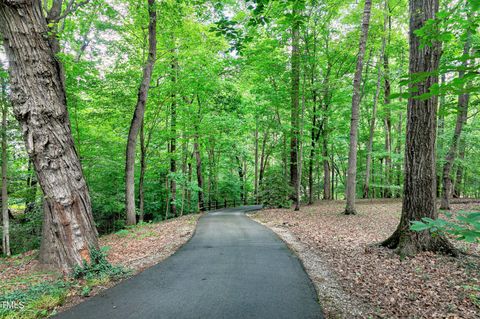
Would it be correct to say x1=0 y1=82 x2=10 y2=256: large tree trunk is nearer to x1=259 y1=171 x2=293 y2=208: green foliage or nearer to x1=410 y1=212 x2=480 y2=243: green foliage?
x1=410 y1=212 x2=480 y2=243: green foliage

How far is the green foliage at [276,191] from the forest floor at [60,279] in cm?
736

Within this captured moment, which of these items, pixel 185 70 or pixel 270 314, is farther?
pixel 185 70

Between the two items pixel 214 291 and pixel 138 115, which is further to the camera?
pixel 138 115

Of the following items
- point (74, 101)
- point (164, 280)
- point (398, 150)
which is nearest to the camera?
point (164, 280)

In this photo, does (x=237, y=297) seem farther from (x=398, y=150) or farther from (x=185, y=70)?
(x=398, y=150)

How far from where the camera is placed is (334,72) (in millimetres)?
16672

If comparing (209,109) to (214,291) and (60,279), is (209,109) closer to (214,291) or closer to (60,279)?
(60,279)

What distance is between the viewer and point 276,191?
15.6 meters

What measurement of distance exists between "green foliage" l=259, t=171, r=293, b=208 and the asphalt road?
375 inches

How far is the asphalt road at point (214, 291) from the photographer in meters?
3.29

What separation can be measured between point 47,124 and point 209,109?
13.4 meters

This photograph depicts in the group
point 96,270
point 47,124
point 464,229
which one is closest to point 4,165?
point 47,124

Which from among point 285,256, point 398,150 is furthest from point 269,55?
point 398,150

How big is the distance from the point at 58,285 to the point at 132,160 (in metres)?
7.57
